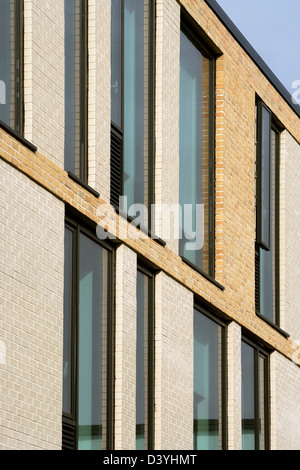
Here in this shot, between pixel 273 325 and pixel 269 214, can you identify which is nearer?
pixel 273 325

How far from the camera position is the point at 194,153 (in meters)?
23.0

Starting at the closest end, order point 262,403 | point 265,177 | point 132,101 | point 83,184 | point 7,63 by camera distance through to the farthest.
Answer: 1. point 7,63
2. point 83,184
3. point 132,101
4. point 262,403
5. point 265,177

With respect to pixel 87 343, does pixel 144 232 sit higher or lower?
higher

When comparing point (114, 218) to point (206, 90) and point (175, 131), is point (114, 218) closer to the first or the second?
point (175, 131)

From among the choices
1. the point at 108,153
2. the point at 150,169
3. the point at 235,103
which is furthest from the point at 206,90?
the point at 108,153

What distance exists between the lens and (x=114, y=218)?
734 inches

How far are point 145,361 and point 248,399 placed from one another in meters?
5.11

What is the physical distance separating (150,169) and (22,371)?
19.5ft

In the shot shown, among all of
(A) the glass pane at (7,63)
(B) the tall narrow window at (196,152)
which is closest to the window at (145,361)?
(B) the tall narrow window at (196,152)

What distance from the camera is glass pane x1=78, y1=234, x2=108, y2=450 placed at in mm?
17750

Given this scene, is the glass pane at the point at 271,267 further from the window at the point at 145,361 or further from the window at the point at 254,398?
the window at the point at 145,361

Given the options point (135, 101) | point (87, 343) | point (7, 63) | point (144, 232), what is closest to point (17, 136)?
point (7, 63)
